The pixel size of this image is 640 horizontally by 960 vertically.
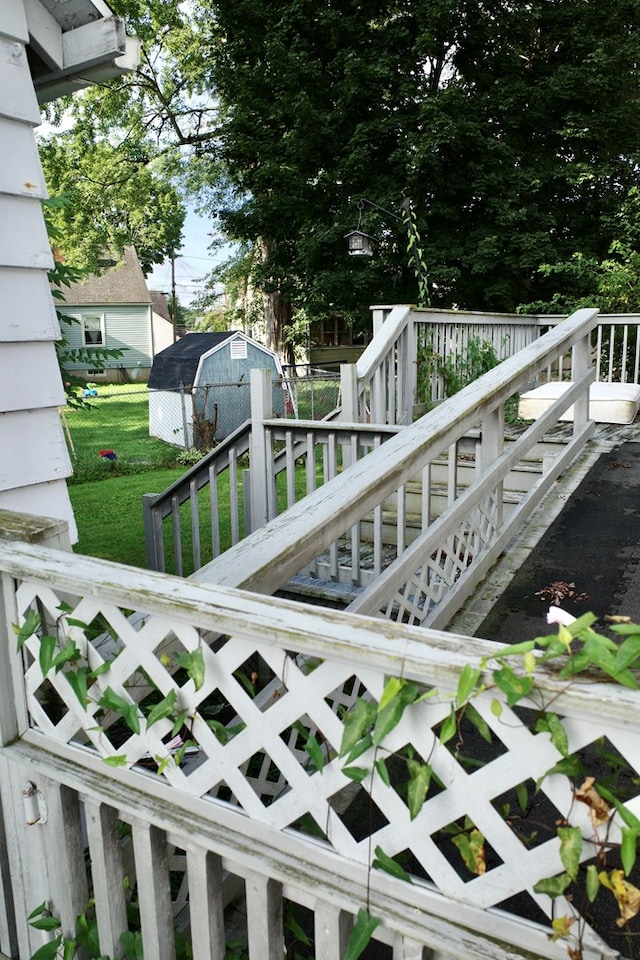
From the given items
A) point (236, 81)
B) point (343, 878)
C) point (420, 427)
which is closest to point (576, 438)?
point (420, 427)

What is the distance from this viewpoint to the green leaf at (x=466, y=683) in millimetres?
1052

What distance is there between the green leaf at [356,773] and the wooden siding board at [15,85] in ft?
8.48

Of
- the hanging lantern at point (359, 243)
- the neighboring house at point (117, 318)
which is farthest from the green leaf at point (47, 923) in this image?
the neighboring house at point (117, 318)

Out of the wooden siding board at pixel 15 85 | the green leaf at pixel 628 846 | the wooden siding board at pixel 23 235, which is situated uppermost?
the wooden siding board at pixel 15 85

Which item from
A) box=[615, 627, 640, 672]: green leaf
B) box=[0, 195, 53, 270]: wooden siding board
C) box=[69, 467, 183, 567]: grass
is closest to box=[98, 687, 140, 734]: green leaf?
box=[615, 627, 640, 672]: green leaf

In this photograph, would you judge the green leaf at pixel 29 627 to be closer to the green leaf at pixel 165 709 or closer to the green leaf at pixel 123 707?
the green leaf at pixel 123 707

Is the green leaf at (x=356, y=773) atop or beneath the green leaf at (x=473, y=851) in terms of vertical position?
atop

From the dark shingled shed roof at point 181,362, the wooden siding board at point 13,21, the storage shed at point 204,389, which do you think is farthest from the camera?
the dark shingled shed roof at point 181,362

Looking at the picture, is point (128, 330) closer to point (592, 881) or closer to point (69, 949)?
point (69, 949)

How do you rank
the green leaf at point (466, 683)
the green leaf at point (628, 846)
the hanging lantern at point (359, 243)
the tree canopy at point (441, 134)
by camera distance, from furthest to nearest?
the tree canopy at point (441, 134) → the hanging lantern at point (359, 243) → the green leaf at point (466, 683) → the green leaf at point (628, 846)

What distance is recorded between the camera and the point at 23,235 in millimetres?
2777

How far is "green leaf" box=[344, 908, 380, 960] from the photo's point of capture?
123cm

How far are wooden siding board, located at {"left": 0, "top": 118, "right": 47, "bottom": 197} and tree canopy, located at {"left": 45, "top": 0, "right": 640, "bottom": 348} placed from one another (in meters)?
13.7

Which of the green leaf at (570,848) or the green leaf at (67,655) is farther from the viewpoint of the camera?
the green leaf at (67,655)
